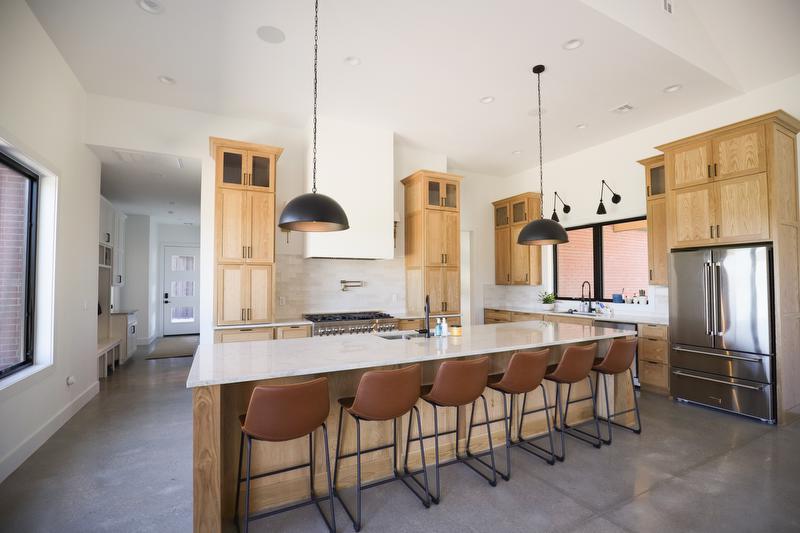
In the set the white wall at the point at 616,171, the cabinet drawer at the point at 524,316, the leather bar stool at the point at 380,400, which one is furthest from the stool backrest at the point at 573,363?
the cabinet drawer at the point at 524,316

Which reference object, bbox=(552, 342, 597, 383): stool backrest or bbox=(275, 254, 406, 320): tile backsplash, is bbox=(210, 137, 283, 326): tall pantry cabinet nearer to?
bbox=(275, 254, 406, 320): tile backsplash

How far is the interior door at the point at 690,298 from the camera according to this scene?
4.10 m

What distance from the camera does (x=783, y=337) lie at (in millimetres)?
3752

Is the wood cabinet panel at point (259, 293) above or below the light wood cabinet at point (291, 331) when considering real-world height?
above

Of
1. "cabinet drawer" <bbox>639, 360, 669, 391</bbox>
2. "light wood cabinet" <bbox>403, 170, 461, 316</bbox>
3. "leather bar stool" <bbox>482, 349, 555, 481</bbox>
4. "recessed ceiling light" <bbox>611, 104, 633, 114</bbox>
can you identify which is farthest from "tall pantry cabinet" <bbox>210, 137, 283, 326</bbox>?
"cabinet drawer" <bbox>639, 360, 669, 391</bbox>

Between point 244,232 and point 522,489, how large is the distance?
370 centimetres

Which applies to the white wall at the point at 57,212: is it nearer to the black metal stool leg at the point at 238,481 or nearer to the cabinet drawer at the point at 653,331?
the black metal stool leg at the point at 238,481

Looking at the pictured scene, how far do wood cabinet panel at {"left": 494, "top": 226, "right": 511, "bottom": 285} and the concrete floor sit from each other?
3539 millimetres

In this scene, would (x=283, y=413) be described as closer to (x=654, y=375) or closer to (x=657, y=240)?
(x=654, y=375)

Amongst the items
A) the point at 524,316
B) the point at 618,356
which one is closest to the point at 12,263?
the point at 618,356

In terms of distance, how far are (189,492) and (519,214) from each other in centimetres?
589

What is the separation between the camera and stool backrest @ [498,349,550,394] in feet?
9.35

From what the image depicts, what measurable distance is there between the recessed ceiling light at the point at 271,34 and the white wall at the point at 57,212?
162 centimetres

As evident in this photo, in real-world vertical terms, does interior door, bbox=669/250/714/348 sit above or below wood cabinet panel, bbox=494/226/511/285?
below
